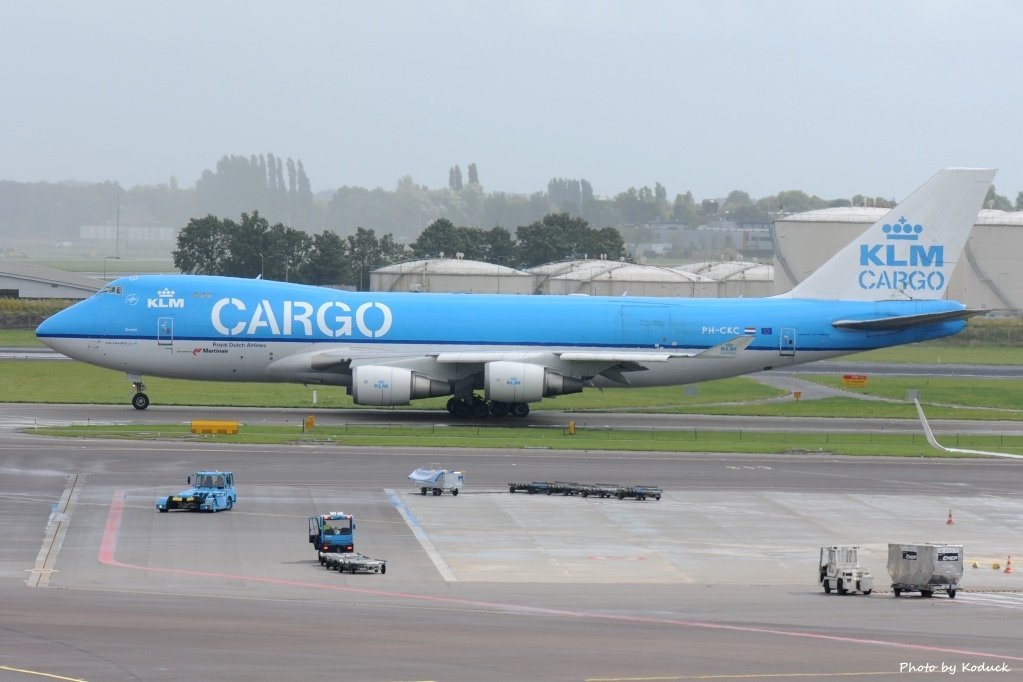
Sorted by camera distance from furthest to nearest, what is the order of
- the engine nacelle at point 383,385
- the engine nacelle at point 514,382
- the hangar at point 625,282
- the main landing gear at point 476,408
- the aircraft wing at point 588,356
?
the hangar at point 625,282, the main landing gear at point 476,408, the aircraft wing at point 588,356, the engine nacelle at point 514,382, the engine nacelle at point 383,385

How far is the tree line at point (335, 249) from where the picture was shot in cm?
12650

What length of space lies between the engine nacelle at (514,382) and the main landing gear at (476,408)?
7.11 feet

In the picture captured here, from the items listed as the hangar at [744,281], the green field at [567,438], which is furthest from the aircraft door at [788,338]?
the hangar at [744,281]

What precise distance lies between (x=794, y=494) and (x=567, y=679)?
21.5 metres

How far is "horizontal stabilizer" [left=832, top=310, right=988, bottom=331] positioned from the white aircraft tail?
55.4 inches

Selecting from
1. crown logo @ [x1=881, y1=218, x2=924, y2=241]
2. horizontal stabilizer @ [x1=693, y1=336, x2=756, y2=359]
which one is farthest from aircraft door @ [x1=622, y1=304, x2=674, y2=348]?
crown logo @ [x1=881, y1=218, x2=924, y2=241]

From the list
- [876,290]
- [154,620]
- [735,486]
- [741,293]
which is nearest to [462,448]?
[735,486]

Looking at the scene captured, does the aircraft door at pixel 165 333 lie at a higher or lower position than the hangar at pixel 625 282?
lower

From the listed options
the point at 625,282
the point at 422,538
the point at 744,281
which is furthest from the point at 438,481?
the point at 744,281

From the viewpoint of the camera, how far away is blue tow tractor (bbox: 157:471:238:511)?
32.4m

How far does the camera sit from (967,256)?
118562 millimetres

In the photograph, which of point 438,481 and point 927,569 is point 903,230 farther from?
point 927,569

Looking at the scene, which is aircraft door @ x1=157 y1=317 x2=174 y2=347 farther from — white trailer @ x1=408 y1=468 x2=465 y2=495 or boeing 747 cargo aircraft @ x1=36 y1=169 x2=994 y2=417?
white trailer @ x1=408 y1=468 x2=465 y2=495

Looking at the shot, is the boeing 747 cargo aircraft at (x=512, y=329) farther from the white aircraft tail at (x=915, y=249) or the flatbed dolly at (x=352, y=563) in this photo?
the flatbed dolly at (x=352, y=563)
